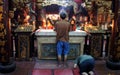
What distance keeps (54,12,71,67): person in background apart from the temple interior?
351 millimetres

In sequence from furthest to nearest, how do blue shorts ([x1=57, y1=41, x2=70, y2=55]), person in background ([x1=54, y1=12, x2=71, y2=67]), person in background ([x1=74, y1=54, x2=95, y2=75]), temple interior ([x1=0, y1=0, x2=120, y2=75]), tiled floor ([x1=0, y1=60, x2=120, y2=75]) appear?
blue shorts ([x1=57, y1=41, x2=70, y2=55])
person in background ([x1=54, y1=12, x2=71, y2=67])
tiled floor ([x1=0, y1=60, x2=120, y2=75])
temple interior ([x1=0, y1=0, x2=120, y2=75])
person in background ([x1=74, y1=54, x2=95, y2=75])

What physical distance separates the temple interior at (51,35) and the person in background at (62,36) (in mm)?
351

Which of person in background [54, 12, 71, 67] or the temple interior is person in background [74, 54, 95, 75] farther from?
person in background [54, 12, 71, 67]

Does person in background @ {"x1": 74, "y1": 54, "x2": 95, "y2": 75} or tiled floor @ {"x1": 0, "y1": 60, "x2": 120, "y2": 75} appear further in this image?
tiled floor @ {"x1": 0, "y1": 60, "x2": 120, "y2": 75}

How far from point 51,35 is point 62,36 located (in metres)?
0.52

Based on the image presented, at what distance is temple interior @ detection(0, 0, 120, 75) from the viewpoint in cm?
749

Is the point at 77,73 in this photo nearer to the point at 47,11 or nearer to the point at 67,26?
the point at 67,26

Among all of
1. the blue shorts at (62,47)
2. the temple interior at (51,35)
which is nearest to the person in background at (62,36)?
the blue shorts at (62,47)

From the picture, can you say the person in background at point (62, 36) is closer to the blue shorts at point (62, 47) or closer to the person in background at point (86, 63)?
the blue shorts at point (62, 47)

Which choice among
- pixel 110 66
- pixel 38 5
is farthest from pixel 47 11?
pixel 110 66

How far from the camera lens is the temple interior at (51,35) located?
749 cm


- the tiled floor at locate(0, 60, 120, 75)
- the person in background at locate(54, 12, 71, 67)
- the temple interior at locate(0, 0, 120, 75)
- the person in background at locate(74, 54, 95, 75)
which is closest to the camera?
the person in background at locate(74, 54, 95, 75)

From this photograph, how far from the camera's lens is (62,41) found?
7.99m

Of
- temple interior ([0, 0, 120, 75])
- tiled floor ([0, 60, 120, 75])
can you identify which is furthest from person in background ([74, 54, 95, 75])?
→ tiled floor ([0, 60, 120, 75])
